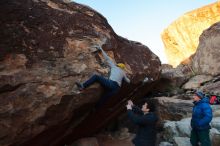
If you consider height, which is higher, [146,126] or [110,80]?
[110,80]

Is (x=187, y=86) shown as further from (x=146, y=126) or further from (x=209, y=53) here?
(x=146, y=126)

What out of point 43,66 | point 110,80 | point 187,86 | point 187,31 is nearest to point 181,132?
point 110,80

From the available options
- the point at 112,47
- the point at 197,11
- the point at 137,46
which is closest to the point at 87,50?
the point at 112,47

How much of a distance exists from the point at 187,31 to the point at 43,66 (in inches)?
1178

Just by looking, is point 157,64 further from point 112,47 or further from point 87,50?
point 87,50

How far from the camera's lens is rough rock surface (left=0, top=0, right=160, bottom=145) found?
314 inches

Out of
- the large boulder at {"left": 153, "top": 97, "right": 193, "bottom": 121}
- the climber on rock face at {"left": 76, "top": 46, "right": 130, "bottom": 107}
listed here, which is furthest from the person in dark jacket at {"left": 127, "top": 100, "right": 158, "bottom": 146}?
the large boulder at {"left": 153, "top": 97, "right": 193, "bottom": 121}

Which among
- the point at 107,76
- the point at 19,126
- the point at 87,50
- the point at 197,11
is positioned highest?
the point at 197,11

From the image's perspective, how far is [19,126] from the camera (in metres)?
8.08

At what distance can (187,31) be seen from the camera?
36312mm

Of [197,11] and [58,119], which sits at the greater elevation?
[197,11]

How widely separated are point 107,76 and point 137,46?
374 cm

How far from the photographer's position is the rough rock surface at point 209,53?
16.6 m

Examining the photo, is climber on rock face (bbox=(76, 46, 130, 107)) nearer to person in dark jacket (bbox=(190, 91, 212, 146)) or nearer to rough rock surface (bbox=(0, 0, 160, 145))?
rough rock surface (bbox=(0, 0, 160, 145))
